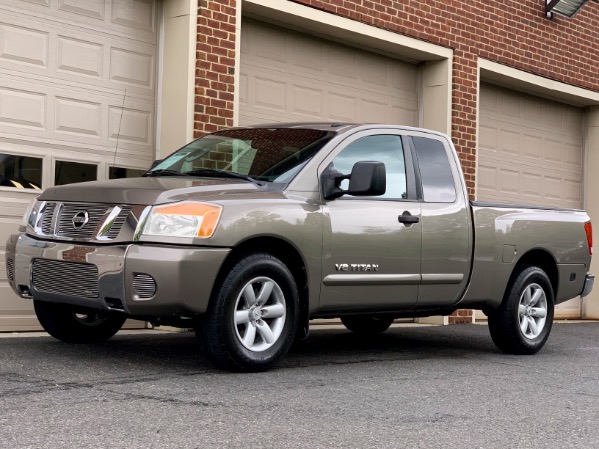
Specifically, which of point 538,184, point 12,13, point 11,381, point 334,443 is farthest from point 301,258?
point 538,184

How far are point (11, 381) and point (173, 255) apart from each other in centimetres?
123

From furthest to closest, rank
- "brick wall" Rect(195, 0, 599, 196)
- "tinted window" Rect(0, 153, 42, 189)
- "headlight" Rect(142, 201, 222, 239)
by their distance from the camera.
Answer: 1. "brick wall" Rect(195, 0, 599, 196)
2. "tinted window" Rect(0, 153, 42, 189)
3. "headlight" Rect(142, 201, 222, 239)

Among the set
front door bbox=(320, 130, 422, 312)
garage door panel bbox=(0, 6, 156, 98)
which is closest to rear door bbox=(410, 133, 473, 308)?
front door bbox=(320, 130, 422, 312)

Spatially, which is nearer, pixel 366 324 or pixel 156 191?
pixel 156 191

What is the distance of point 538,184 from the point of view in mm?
16000

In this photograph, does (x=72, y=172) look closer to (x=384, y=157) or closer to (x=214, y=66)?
(x=214, y=66)

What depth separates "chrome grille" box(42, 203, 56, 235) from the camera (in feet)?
23.8

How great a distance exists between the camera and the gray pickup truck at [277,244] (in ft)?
22.0

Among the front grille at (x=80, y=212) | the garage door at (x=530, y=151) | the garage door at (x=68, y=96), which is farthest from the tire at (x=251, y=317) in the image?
the garage door at (x=530, y=151)

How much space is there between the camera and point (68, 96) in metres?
10.0

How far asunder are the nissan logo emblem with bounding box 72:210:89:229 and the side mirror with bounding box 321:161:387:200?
169 cm

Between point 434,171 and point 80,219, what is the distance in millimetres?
3063

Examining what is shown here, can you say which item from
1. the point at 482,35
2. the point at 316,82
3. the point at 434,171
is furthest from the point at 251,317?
the point at 482,35

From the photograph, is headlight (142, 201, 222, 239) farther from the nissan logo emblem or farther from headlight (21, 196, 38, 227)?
headlight (21, 196, 38, 227)
